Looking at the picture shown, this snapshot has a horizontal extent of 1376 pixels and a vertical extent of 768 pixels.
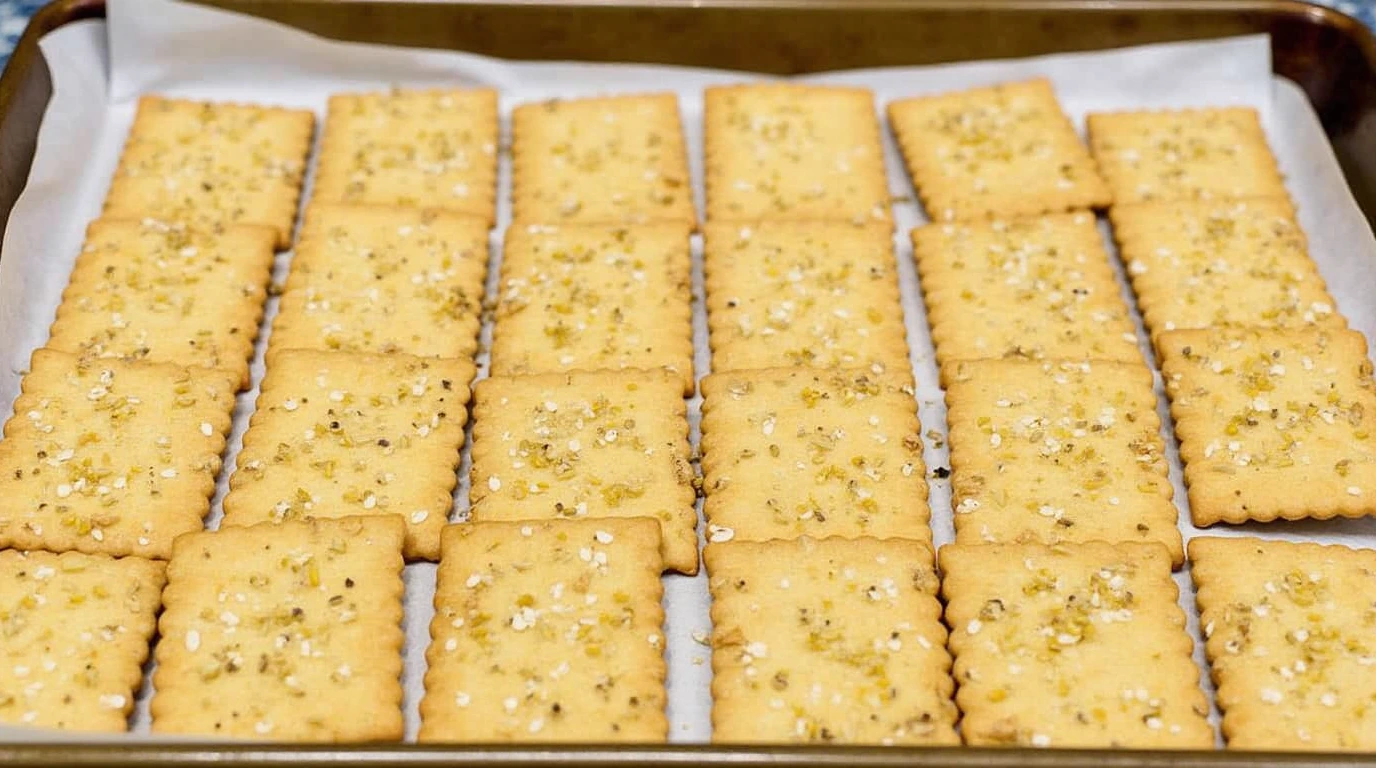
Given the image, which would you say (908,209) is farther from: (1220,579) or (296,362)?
(296,362)

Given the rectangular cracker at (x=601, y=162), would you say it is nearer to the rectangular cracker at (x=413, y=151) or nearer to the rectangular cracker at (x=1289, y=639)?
the rectangular cracker at (x=413, y=151)

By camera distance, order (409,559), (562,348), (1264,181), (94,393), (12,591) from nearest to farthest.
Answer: (12,591) < (409,559) < (94,393) < (562,348) < (1264,181)

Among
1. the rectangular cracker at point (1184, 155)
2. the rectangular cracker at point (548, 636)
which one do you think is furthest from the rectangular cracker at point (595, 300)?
the rectangular cracker at point (1184, 155)

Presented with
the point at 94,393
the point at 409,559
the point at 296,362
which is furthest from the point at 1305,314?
the point at 94,393

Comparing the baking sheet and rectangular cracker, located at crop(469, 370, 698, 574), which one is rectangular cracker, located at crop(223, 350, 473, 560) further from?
the baking sheet

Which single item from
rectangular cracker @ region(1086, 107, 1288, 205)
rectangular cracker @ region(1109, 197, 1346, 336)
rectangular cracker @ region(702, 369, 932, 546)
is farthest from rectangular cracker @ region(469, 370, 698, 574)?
rectangular cracker @ region(1086, 107, 1288, 205)

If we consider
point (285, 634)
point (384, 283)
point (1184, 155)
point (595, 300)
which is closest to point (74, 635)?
point (285, 634)
